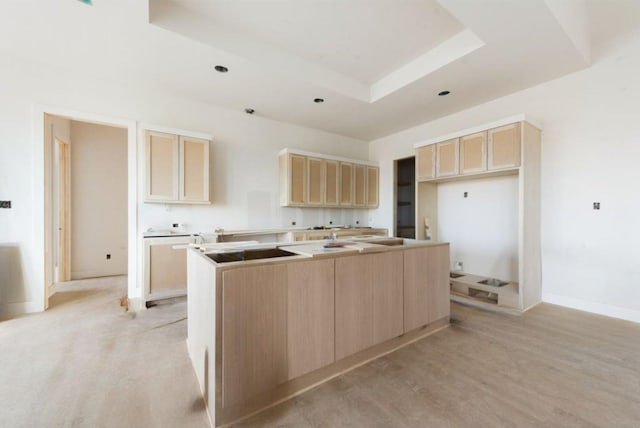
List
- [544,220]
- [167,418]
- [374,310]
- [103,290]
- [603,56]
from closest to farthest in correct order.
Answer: [167,418] → [374,310] → [603,56] → [544,220] → [103,290]

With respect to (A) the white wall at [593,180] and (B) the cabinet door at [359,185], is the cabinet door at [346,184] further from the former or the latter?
(A) the white wall at [593,180]

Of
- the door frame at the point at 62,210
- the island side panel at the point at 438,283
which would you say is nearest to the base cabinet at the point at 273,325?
the island side panel at the point at 438,283

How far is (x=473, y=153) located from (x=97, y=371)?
14.9ft

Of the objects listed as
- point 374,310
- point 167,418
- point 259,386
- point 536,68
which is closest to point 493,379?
point 374,310

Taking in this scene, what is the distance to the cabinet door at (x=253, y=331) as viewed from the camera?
1334 millimetres

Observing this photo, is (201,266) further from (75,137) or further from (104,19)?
(75,137)

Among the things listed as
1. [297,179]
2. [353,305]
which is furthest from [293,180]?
[353,305]

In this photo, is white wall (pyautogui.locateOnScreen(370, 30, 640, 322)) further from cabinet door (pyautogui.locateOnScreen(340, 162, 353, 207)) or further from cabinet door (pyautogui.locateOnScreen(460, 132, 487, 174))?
cabinet door (pyautogui.locateOnScreen(340, 162, 353, 207))

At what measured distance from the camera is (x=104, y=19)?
224cm

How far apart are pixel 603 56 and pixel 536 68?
70 cm

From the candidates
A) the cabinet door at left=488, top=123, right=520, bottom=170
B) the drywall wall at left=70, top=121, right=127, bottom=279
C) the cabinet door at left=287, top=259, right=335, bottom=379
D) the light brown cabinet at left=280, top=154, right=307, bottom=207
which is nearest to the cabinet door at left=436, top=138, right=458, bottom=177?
the cabinet door at left=488, top=123, right=520, bottom=170

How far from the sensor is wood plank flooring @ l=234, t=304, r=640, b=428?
140 centimetres

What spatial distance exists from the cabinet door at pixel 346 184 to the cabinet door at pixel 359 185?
10 centimetres

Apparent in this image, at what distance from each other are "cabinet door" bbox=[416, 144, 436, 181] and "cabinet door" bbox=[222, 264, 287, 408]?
11.0ft
